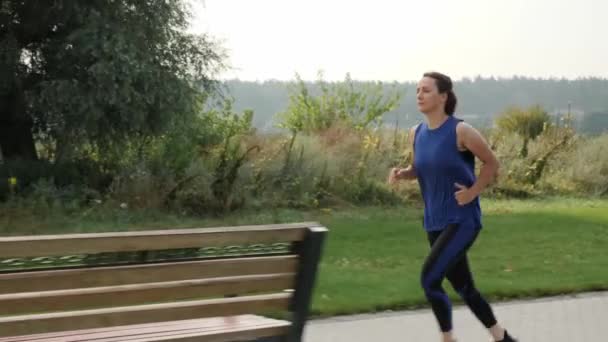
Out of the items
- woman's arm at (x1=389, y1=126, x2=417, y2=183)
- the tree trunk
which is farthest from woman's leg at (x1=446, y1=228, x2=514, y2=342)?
the tree trunk

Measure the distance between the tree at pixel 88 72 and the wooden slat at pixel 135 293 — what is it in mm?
10937

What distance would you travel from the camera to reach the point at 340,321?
7207 millimetres

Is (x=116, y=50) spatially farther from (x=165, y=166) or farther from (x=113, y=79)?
(x=165, y=166)

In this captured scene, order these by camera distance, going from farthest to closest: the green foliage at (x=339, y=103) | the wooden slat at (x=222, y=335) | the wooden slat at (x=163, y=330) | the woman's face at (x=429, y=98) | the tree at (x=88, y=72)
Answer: the green foliage at (x=339, y=103)
the tree at (x=88, y=72)
the woman's face at (x=429, y=98)
the wooden slat at (x=222, y=335)
the wooden slat at (x=163, y=330)

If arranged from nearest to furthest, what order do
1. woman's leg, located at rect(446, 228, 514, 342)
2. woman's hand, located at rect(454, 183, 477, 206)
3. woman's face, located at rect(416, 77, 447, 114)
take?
woman's hand, located at rect(454, 183, 477, 206), woman's face, located at rect(416, 77, 447, 114), woman's leg, located at rect(446, 228, 514, 342)

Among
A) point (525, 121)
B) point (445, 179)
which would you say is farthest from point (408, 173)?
point (525, 121)

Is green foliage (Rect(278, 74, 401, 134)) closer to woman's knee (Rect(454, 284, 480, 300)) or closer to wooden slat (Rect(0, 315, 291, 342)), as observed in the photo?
woman's knee (Rect(454, 284, 480, 300))

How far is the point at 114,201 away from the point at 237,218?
5.98 feet

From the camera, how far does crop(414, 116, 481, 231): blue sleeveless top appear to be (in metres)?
5.75

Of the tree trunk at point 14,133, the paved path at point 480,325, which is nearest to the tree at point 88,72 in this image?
the tree trunk at point 14,133

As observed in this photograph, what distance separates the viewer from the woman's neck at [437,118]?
5852 millimetres

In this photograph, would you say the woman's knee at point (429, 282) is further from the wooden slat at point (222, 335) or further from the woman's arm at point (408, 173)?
the wooden slat at point (222, 335)

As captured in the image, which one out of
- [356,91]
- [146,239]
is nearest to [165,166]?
[146,239]

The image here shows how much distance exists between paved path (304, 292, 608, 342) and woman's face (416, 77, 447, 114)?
171 centimetres
